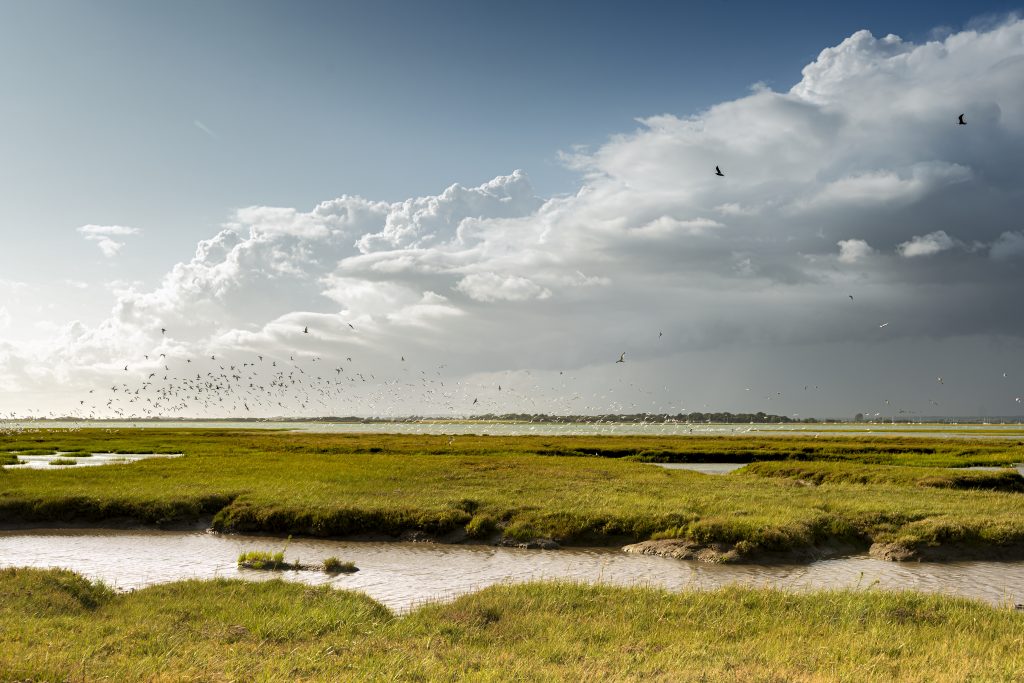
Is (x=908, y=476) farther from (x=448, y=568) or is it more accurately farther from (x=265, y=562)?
(x=265, y=562)

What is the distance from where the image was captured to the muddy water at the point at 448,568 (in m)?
20.7

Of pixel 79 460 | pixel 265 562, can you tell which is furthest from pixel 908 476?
pixel 79 460

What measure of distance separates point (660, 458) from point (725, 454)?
726cm

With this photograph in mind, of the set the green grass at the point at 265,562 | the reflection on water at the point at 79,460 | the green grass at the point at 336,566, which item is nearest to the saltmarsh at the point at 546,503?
the green grass at the point at 265,562

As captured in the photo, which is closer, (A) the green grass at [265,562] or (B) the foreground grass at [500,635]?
(B) the foreground grass at [500,635]

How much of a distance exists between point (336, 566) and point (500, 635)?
1010cm

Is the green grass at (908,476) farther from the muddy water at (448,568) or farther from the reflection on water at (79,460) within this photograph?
the reflection on water at (79,460)

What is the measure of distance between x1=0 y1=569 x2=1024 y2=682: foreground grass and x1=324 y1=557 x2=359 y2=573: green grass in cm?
372

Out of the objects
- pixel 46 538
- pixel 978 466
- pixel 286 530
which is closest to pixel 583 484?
pixel 286 530

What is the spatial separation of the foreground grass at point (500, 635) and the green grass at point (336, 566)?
3716 millimetres

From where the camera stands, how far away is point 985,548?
25500 mm

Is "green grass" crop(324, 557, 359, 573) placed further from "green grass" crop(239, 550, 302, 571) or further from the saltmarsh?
the saltmarsh

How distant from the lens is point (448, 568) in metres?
23.1

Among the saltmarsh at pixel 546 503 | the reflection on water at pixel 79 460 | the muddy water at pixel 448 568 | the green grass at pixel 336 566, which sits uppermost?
the saltmarsh at pixel 546 503
